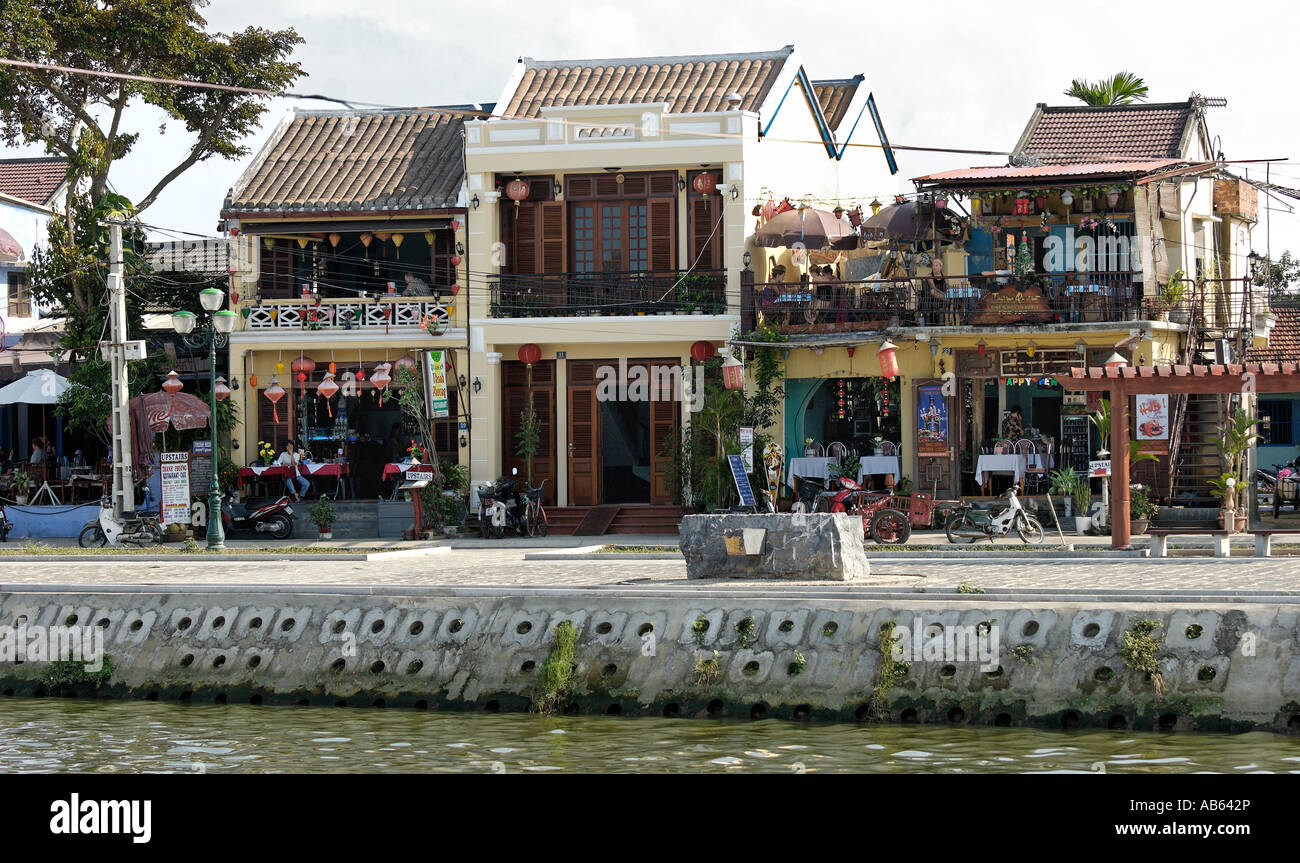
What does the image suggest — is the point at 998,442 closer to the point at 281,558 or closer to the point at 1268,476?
the point at 1268,476

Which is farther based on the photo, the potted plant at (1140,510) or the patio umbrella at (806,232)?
the patio umbrella at (806,232)

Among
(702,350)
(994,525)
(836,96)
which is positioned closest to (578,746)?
(994,525)

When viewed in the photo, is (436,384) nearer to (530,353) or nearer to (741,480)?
(530,353)

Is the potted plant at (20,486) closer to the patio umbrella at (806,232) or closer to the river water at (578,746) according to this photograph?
the patio umbrella at (806,232)

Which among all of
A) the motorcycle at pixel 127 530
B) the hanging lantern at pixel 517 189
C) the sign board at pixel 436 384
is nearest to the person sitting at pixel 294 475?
the sign board at pixel 436 384

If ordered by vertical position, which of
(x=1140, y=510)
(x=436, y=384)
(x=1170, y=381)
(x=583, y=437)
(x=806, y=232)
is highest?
(x=806, y=232)

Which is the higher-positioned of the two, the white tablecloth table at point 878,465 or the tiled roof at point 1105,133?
the tiled roof at point 1105,133

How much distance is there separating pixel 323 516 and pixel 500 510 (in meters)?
3.39

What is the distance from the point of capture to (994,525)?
993 inches

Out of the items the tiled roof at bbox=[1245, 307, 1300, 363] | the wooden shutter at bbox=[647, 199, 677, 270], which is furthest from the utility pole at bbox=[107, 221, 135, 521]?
the tiled roof at bbox=[1245, 307, 1300, 363]

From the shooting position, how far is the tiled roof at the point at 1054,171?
28234mm

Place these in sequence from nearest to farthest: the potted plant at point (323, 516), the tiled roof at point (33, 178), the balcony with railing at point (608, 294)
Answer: the potted plant at point (323, 516), the balcony with railing at point (608, 294), the tiled roof at point (33, 178)

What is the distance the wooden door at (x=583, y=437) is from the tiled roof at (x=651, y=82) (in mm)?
5578

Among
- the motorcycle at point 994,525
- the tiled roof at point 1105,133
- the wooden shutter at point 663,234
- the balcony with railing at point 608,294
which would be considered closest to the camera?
the motorcycle at point 994,525
